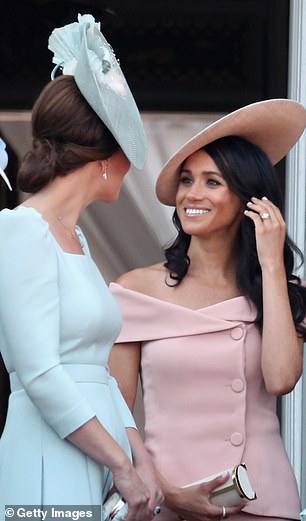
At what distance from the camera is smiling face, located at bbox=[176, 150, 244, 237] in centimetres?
357

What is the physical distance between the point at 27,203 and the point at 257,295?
0.89 m

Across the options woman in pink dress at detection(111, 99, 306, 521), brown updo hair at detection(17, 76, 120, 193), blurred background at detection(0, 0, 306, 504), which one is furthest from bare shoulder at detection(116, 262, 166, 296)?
blurred background at detection(0, 0, 306, 504)

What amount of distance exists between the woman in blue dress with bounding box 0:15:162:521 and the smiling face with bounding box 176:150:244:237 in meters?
0.57

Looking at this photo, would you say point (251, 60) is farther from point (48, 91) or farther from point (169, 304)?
point (48, 91)

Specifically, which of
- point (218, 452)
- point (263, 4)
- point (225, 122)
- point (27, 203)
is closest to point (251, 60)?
point (263, 4)

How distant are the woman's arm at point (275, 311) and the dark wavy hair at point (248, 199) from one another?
54 millimetres

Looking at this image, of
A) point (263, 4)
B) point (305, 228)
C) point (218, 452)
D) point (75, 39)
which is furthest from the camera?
point (263, 4)

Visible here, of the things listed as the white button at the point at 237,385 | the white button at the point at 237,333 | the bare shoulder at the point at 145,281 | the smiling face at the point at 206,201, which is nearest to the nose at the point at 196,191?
the smiling face at the point at 206,201

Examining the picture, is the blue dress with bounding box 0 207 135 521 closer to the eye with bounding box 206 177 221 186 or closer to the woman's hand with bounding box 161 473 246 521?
the woman's hand with bounding box 161 473 246 521

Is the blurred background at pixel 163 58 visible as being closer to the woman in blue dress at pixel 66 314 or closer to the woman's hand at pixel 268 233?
the woman's hand at pixel 268 233

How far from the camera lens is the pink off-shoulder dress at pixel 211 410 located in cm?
347

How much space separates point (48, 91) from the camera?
2926 millimetres

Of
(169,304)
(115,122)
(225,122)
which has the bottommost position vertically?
(169,304)

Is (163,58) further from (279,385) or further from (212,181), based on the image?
(279,385)
